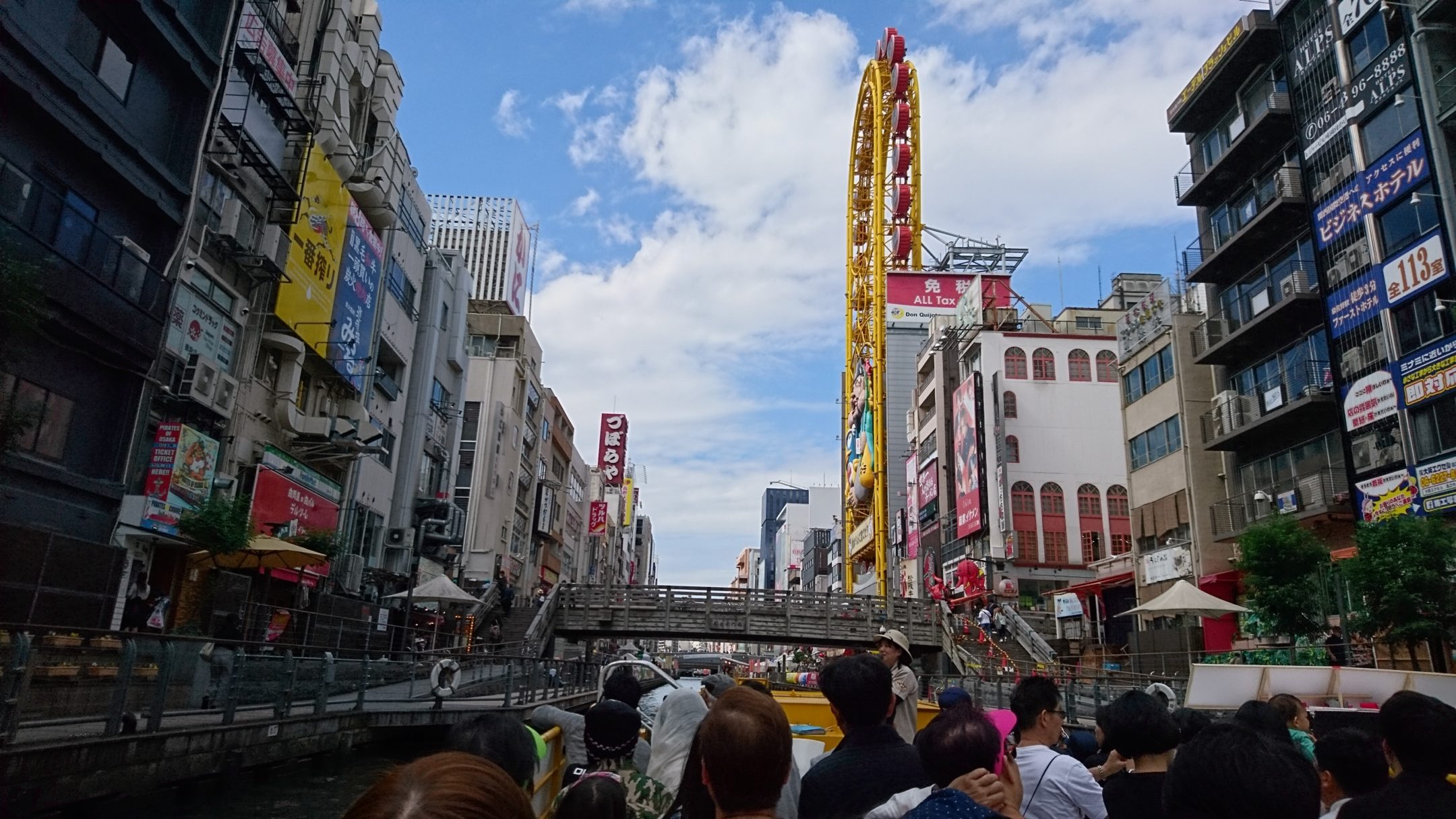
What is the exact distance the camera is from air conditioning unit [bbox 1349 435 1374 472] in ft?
73.8

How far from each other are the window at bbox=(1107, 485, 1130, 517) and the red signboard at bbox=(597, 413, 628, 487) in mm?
52823

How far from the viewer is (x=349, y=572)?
29.0m

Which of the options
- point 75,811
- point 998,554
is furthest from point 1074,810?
point 998,554

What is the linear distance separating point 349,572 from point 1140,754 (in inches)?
1131

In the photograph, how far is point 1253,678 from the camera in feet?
33.5

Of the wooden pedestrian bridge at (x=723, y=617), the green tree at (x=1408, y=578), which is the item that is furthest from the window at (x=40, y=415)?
the green tree at (x=1408, y=578)

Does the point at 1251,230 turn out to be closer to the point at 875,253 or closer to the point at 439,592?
the point at 439,592

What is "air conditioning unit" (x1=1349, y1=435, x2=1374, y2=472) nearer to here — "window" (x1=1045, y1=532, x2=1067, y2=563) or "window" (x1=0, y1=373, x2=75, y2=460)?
"window" (x1=0, y1=373, x2=75, y2=460)

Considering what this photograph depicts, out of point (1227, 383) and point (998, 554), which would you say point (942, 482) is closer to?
point (998, 554)

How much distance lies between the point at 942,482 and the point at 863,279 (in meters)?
21.8

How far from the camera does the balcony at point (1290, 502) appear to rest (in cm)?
2394

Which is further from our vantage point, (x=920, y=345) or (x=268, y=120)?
(x=920, y=345)

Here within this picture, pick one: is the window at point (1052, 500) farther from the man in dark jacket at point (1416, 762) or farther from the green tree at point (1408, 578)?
the man in dark jacket at point (1416, 762)

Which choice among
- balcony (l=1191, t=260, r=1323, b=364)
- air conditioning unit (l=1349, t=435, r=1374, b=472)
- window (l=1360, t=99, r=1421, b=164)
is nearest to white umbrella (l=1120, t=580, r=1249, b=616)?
air conditioning unit (l=1349, t=435, r=1374, b=472)
